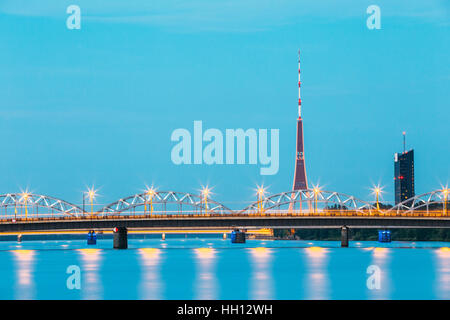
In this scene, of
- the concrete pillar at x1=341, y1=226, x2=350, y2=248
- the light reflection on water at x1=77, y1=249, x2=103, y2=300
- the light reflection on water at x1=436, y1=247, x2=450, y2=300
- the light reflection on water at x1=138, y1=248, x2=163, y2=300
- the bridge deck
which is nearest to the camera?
the light reflection on water at x1=138, y1=248, x2=163, y2=300

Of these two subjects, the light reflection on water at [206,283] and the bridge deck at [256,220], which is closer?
the light reflection on water at [206,283]

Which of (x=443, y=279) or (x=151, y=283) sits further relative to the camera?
(x=443, y=279)

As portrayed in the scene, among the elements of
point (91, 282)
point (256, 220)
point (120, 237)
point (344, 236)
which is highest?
point (256, 220)

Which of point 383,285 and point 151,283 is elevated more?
point 151,283

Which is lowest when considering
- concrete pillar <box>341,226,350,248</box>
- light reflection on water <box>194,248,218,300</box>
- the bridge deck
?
concrete pillar <box>341,226,350,248</box>

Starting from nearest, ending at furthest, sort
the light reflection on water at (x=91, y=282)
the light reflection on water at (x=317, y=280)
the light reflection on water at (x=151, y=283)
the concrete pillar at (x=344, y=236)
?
the light reflection on water at (x=151, y=283), the light reflection on water at (x=91, y=282), the light reflection on water at (x=317, y=280), the concrete pillar at (x=344, y=236)

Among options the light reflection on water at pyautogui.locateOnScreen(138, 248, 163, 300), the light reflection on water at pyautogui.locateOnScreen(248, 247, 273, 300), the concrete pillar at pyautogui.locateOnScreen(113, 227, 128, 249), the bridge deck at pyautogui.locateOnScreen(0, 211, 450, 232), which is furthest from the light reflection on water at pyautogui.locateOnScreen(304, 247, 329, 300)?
the concrete pillar at pyautogui.locateOnScreen(113, 227, 128, 249)

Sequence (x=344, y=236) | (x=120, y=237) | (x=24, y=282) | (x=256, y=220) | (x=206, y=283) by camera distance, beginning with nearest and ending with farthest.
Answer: (x=206, y=283) < (x=24, y=282) < (x=256, y=220) < (x=120, y=237) < (x=344, y=236)

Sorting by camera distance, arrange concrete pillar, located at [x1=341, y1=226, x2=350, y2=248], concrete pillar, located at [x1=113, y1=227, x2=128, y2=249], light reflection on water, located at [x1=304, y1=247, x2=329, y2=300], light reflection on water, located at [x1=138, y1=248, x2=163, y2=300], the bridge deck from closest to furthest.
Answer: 1. light reflection on water, located at [x1=138, y1=248, x2=163, y2=300]
2. light reflection on water, located at [x1=304, y1=247, x2=329, y2=300]
3. the bridge deck
4. concrete pillar, located at [x1=113, y1=227, x2=128, y2=249]
5. concrete pillar, located at [x1=341, y1=226, x2=350, y2=248]

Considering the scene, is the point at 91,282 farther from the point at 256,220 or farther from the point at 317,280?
the point at 256,220

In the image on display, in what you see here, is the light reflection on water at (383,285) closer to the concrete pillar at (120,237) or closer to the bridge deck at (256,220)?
the bridge deck at (256,220)

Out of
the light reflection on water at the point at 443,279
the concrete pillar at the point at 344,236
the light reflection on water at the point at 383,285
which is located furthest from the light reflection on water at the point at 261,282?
the concrete pillar at the point at 344,236

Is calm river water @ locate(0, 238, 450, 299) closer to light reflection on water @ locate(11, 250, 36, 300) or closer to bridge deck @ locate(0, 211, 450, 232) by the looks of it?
light reflection on water @ locate(11, 250, 36, 300)

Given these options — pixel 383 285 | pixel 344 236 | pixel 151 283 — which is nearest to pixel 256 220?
pixel 344 236
